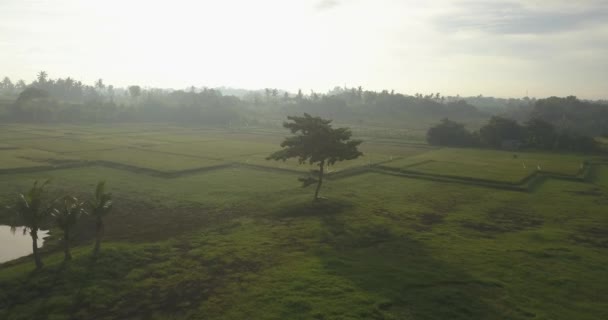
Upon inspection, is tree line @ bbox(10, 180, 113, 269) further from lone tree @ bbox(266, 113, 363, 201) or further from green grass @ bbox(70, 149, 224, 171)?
green grass @ bbox(70, 149, 224, 171)

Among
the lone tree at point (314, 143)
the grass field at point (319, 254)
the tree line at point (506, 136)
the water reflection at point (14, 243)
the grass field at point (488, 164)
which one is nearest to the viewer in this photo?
the grass field at point (319, 254)

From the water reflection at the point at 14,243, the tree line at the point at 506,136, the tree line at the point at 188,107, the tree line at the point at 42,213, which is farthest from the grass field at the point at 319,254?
the tree line at the point at 188,107

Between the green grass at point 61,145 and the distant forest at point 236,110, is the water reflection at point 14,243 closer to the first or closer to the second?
the green grass at point 61,145

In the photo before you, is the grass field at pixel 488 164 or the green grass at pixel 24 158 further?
the grass field at pixel 488 164

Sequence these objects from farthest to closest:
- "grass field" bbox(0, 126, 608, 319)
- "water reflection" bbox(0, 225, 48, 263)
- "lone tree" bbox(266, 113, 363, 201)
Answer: "lone tree" bbox(266, 113, 363, 201) < "water reflection" bbox(0, 225, 48, 263) < "grass field" bbox(0, 126, 608, 319)

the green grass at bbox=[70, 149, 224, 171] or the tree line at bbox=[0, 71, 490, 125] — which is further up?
the tree line at bbox=[0, 71, 490, 125]

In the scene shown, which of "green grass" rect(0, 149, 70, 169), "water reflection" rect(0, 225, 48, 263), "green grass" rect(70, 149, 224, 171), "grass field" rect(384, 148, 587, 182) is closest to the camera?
"water reflection" rect(0, 225, 48, 263)

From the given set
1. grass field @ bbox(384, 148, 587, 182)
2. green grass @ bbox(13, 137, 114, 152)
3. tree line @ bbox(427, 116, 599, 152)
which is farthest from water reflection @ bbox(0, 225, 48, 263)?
tree line @ bbox(427, 116, 599, 152)

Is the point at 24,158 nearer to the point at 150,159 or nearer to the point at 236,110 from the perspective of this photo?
the point at 150,159

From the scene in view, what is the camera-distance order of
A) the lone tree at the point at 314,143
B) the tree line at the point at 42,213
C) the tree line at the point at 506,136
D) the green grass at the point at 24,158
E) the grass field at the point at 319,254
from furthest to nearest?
1. the tree line at the point at 506,136
2. the green grass at the point at 24,158
3. the lone tree at the point at 314,143
4. the tree line at the point at 42,213
5. the grass field at the point at 319,254

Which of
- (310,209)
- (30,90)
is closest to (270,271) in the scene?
(310,209)
